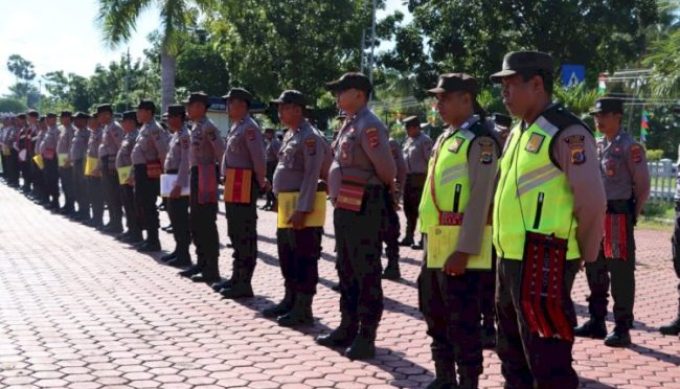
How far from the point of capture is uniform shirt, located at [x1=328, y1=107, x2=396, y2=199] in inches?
235

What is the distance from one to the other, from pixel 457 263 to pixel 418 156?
752cm

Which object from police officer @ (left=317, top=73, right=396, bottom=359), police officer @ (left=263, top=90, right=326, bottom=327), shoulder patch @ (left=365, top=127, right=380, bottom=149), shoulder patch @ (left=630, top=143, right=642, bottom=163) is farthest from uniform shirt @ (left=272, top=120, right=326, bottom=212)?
shoulder patch @ (left=630, top=143, right=642, bottom=163)

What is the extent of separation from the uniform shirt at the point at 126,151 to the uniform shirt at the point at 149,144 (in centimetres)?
67

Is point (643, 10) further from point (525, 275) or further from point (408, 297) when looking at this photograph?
point (525, 275)

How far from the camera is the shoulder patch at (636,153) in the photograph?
6816mm

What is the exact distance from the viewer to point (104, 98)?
6225 cm

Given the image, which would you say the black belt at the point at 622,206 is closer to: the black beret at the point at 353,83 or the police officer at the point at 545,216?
the black beret at the point at 353,83

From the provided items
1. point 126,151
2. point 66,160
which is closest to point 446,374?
point 126,151

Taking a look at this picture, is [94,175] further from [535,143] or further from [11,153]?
[535,143]

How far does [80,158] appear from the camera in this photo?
15.5 m

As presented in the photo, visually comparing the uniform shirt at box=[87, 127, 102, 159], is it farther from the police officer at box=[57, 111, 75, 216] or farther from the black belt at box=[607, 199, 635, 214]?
the black belt at box=[607, 199, 635, 214]

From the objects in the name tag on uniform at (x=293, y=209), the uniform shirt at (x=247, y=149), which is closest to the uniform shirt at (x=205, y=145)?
the uniform shirt at (x=247, y=149)

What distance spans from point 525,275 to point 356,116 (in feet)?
8.57

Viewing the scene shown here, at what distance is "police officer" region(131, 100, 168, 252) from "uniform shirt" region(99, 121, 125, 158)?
1442 millimetres
